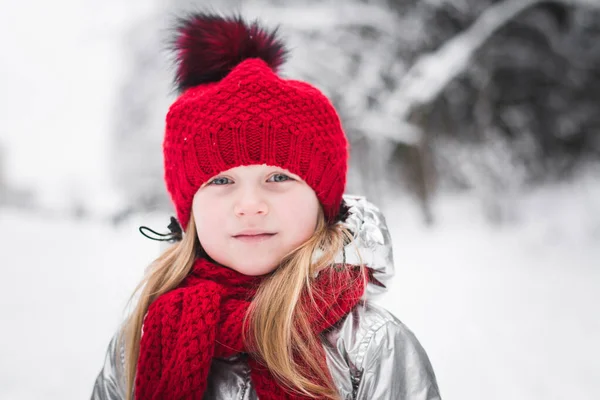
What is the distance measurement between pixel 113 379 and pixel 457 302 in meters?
2.57

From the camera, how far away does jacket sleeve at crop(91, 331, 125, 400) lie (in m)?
1.41

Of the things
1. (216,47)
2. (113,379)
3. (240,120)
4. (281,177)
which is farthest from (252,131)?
(113,379)

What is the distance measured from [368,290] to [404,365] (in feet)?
0.96

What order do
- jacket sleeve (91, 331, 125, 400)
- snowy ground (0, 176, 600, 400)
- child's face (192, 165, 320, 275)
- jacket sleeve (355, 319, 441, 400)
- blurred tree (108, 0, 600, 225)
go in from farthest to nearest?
blurred tree (108, 0, 600, 225)
snowy ground (0, 176, 600, 400)
jacket sleeve (91, 331, 125, 400)
child's face (192, 165, 320, 275)
jacket sleeve (355, 319, 441, 400)

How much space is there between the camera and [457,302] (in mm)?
3152

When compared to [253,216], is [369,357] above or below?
below

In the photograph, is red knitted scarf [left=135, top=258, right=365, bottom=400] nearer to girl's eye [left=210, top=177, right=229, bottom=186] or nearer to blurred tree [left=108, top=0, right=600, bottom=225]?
girl's eye [left=210, top=177, right=229, bottom=186]

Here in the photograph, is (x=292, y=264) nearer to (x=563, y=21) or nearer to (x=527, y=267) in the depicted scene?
(x=527, y=267)

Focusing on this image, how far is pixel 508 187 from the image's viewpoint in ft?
18.8

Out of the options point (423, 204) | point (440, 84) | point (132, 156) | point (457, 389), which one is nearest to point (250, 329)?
point (457, 389)

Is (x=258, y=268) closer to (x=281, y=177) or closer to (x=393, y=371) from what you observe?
(x=281, y=177)

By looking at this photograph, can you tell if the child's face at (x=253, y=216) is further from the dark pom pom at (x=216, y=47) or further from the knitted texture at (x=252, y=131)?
the dark pom pom at (x=216, y=47)

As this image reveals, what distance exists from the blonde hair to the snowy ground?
753mm

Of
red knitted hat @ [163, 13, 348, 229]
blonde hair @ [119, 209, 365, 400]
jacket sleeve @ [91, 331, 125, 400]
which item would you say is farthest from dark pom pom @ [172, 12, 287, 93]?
jacket sleeve @ [91, 331, 125, 400]
